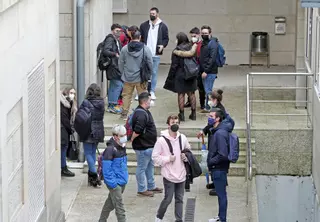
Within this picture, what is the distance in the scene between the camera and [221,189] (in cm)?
1494

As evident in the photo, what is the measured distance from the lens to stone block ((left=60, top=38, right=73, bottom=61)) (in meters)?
18.7

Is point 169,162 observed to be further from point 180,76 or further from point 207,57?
point 207,57

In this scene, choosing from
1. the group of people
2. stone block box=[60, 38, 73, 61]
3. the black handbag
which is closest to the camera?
the group of people

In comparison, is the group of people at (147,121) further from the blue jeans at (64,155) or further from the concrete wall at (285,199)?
the concrete wall at (285,199)

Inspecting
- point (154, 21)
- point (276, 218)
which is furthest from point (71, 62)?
point (276, 218)

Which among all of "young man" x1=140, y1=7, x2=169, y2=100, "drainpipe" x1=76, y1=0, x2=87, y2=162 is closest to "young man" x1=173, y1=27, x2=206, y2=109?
"young man" x1=140, y1=7, x2=169, y2=100

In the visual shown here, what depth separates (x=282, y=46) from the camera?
24.0 meters

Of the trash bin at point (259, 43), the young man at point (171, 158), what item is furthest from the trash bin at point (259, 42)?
the young man at point (171, 158)

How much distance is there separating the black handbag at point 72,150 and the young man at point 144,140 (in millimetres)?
1731

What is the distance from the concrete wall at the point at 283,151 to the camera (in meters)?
18.9

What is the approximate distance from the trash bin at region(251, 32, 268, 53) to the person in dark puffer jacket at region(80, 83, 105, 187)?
323 inches

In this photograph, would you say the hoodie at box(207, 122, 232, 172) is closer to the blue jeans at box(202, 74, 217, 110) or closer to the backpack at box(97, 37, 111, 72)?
the blue jeans at box(202, 74, 217, 110)

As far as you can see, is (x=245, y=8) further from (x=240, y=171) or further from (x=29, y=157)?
(x=29, y=157)

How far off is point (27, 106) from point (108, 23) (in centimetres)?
948
